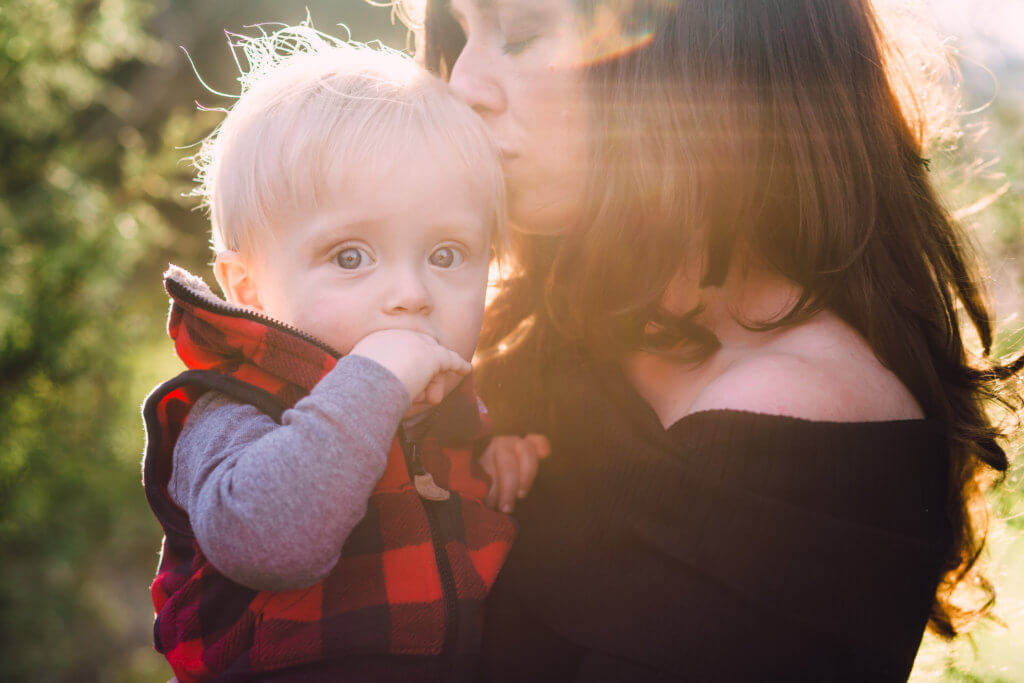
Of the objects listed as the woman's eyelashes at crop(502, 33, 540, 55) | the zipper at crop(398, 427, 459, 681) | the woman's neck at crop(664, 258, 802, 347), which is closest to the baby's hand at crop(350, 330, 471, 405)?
the zipper at crop(398, 427, 459, 681)

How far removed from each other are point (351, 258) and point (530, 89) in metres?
0.56

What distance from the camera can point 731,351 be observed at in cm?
142

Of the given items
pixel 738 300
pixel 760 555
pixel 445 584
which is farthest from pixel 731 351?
pixel 445 584

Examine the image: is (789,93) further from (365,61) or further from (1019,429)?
(1019,429)

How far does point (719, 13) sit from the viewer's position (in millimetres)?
1377

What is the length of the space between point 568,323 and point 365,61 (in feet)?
2.20

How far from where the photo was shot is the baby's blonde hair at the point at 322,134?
1230 millimetres

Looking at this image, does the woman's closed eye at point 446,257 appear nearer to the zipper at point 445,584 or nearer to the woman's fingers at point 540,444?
the zipper at point 445,584

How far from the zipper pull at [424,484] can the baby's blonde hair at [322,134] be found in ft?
1.47

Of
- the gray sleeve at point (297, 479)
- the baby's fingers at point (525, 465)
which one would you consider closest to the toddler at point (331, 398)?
the gray sleeve at point (297, 479)

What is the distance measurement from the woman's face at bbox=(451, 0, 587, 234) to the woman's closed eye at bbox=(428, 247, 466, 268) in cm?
30

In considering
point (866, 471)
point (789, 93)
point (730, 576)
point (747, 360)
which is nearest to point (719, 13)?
point (789, 93)

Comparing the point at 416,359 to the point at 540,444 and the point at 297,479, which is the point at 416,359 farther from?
the point at 540,444

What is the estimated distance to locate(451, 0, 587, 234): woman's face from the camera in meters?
1.49
